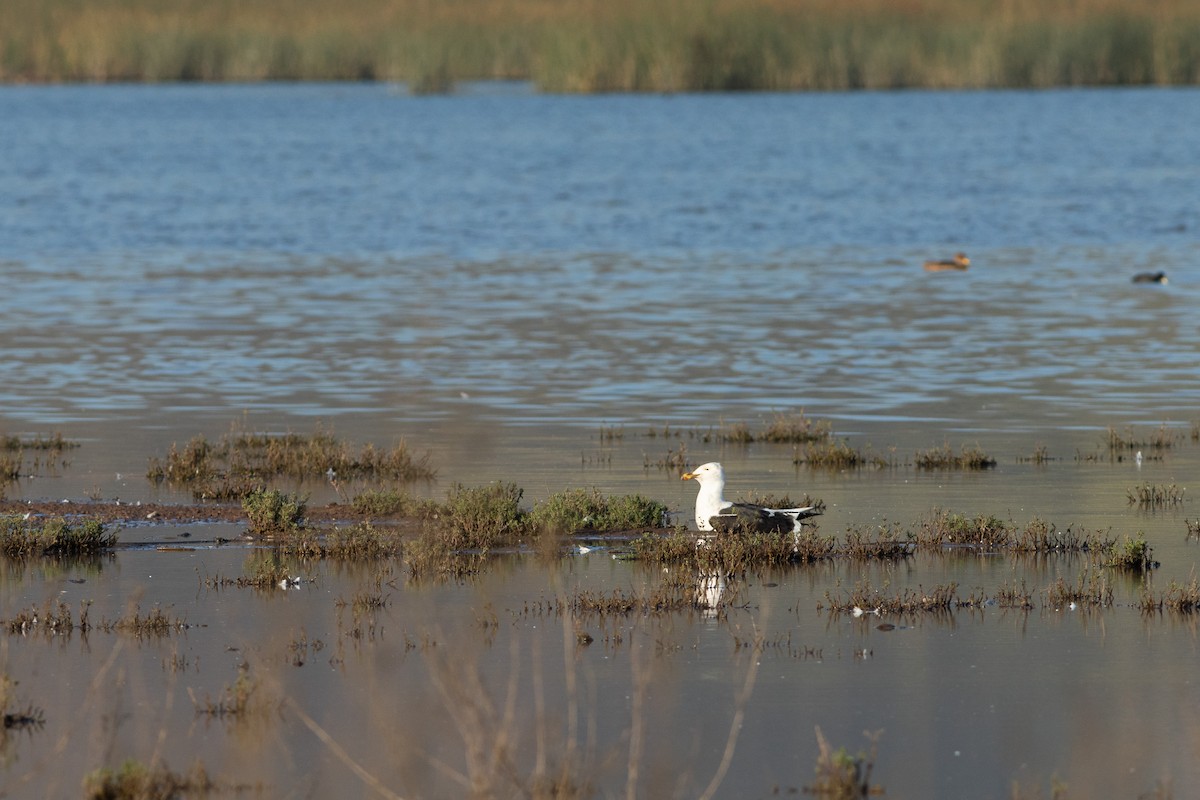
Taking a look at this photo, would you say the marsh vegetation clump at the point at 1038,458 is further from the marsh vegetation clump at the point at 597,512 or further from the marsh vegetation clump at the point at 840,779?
the marsh vegetation clump at the point at 840,779

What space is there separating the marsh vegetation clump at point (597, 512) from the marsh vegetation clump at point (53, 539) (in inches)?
89.8

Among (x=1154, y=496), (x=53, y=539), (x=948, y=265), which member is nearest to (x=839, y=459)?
(x=1154, y=496)

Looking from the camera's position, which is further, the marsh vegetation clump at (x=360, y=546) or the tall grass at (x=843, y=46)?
the tall grass at (x=843, y=46)

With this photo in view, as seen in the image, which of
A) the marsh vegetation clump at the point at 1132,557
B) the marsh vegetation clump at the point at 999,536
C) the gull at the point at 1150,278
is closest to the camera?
the marsh vegetation clump at the point at 1132,557

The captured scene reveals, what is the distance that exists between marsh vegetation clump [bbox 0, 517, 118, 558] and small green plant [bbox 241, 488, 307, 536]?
0.77m

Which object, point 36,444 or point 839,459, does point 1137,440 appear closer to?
point 839,459

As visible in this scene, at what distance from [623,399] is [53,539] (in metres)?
7.11

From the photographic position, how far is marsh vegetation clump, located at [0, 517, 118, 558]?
11.2 m

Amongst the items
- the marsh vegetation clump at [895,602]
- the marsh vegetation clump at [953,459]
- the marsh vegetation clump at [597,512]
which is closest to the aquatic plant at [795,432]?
the marsh vegetation clump at [953,459]

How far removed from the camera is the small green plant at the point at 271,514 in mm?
11789

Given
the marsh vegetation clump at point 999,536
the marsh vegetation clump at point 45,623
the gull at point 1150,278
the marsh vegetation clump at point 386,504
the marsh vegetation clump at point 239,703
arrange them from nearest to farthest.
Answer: the marsh vegetation clump at point 239,703
the marsh vegetation clump at point 45,623
the marsh vegetation clump at point 999,536
the marsh vegetation clump at point 386,504
the gull at point 1150,278

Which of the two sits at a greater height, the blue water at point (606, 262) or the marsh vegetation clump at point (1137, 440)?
the blue water at point (606, 262)

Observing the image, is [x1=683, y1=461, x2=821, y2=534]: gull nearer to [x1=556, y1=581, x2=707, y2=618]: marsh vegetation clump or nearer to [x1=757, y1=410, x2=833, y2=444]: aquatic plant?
[x1=556, y1=581, x2=707, y2=618]: marsh vegetation clump

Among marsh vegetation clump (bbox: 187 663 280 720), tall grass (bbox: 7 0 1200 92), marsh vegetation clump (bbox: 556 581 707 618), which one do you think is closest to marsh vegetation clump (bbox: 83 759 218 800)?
marsh vegetation clump (bbox: 187 663 280 720)
